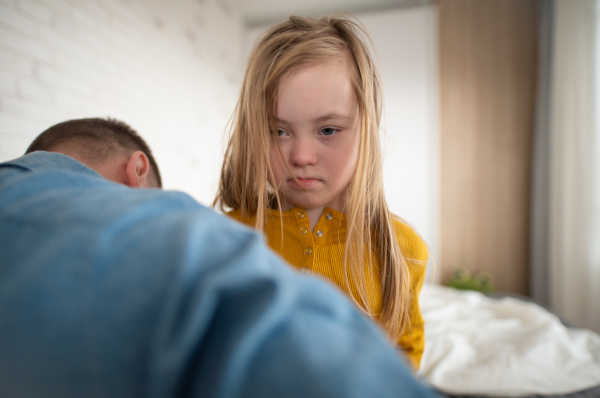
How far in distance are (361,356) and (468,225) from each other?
3723mm

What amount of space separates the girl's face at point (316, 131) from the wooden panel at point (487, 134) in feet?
10.2

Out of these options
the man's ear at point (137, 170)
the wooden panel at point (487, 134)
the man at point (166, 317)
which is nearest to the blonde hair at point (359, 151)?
the man's ear at point (137, 170)

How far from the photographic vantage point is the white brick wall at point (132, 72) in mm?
1709

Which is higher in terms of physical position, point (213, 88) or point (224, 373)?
point (213, 88)

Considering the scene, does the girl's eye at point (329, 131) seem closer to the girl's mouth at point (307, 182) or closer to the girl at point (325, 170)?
the girl at point (325, 170)

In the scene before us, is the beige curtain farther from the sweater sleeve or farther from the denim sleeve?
the denim sleeve

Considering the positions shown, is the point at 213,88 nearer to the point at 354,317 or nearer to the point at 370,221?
the point at 370,221

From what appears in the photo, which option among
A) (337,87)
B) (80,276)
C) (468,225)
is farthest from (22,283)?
(468,225)

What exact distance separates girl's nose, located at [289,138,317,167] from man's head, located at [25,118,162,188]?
467 millimetres

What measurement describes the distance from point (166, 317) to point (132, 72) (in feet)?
8.73

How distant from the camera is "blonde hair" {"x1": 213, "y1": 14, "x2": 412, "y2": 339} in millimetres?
807

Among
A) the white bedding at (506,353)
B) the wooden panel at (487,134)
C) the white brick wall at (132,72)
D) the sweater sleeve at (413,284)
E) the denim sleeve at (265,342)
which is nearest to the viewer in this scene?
the denim sleeve at (265,342)

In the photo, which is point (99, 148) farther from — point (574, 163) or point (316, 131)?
point (574, 163)

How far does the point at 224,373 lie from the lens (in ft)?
0.68
